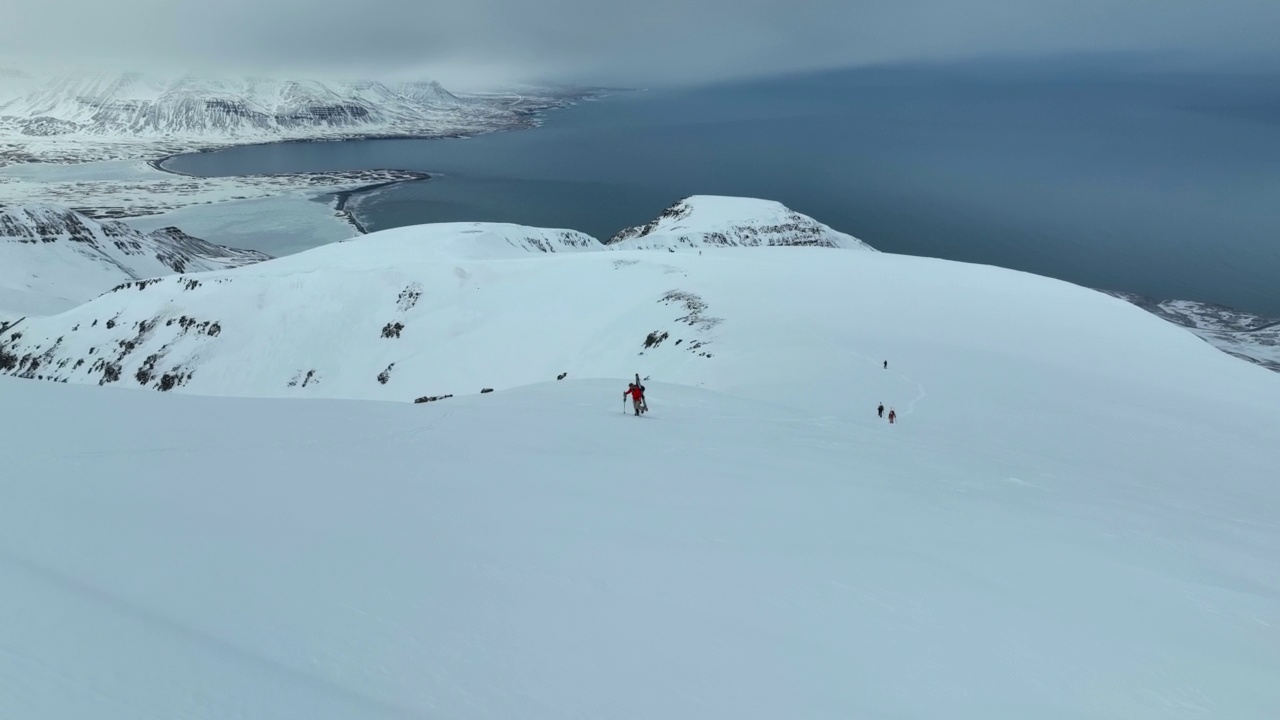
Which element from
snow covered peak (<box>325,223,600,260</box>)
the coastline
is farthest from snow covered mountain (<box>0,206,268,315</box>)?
snow covered peak (<box>325,223,600,260</box>)

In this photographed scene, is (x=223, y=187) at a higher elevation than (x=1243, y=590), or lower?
higher

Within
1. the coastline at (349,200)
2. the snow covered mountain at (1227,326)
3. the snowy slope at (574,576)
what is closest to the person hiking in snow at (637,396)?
the snowy slope at (574,576)

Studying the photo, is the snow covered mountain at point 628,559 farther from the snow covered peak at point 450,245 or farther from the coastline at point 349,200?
the coastline at point 349,200

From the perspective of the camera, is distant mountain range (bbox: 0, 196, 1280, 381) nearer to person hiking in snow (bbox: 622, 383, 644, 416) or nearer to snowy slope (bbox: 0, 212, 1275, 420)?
snowy slope (bbox: 0, 212, 1275, 420)

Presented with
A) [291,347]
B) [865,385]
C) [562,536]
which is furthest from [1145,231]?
[562,536]

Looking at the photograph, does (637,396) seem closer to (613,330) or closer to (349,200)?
(613,330)

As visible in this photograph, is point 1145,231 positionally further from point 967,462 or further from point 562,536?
point 562,536

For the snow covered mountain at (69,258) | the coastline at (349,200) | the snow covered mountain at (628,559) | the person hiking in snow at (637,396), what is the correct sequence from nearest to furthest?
1. the snow covered mountain at (628,559)
2. the person hiking in snow at (637,396)
3. the snow covered mountain at (69,258)
4. the coastline at (349,200)
